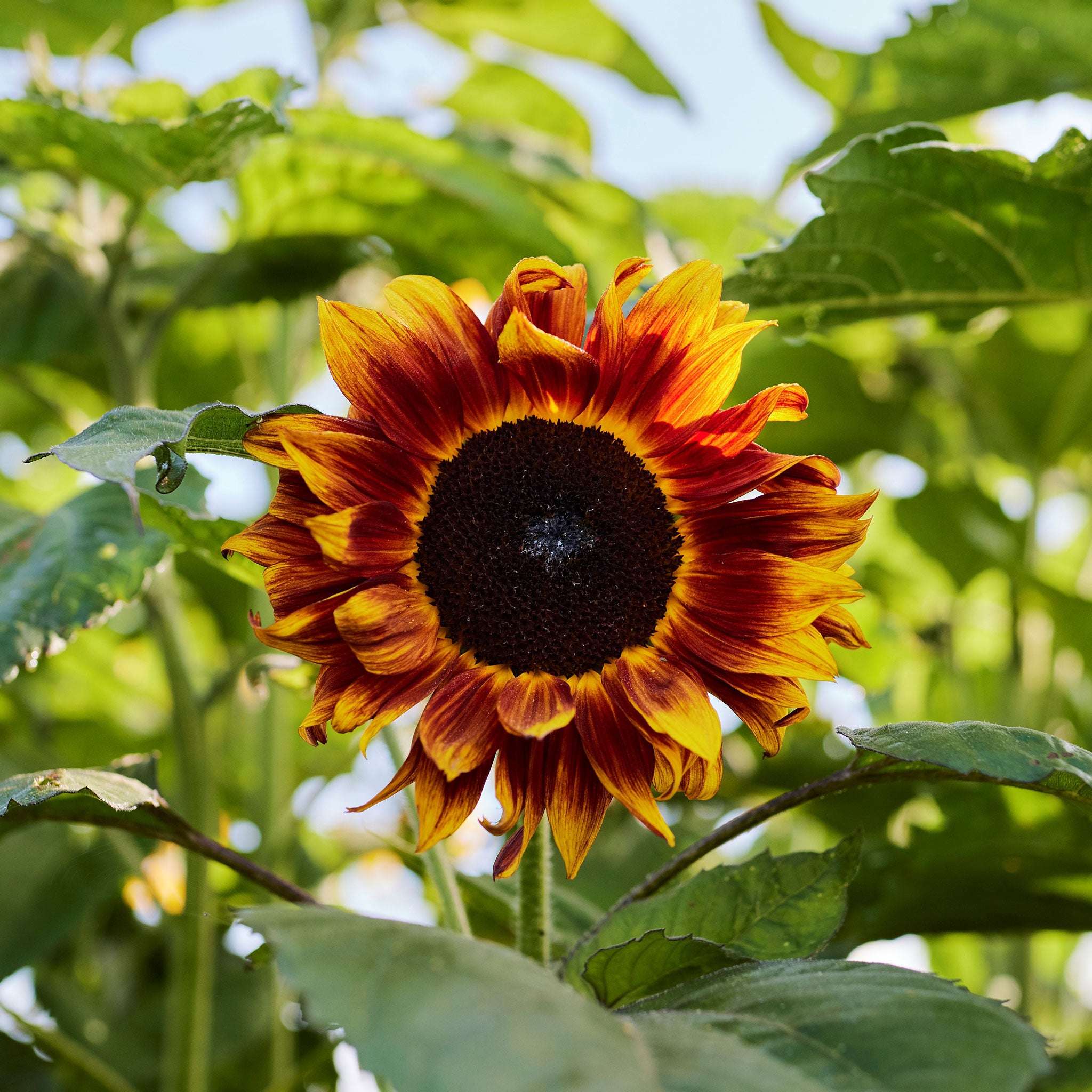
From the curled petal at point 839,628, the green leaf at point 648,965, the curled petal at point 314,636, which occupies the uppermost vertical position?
the curled petal at point 839,628

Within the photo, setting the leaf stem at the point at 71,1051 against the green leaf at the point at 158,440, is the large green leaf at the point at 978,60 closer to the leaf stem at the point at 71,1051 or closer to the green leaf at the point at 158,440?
the green leaf at the point at 158,440

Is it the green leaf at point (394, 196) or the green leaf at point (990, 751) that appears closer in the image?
the green leaf at point (990, 751)

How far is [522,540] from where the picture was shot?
59 cm

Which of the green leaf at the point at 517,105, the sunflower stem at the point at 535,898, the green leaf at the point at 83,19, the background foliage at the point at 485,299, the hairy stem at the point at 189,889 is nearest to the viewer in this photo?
the sunflower stem at the point at 535,898

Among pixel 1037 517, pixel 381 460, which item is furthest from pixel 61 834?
pixel 1037 517

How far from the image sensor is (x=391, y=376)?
1.89ft

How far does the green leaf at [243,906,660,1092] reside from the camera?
33cm

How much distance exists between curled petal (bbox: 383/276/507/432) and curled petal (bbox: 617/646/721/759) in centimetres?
16

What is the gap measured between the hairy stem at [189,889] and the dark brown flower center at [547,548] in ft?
1.28

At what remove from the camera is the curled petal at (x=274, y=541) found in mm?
544

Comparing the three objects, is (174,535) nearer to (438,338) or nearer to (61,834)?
(438,338)

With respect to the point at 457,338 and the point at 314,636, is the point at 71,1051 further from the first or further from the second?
the point at 457,338

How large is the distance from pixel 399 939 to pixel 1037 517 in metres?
1.15

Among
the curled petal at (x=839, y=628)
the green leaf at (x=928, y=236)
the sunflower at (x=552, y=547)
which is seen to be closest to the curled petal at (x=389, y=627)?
the sunflower at (x=552, y=547)
